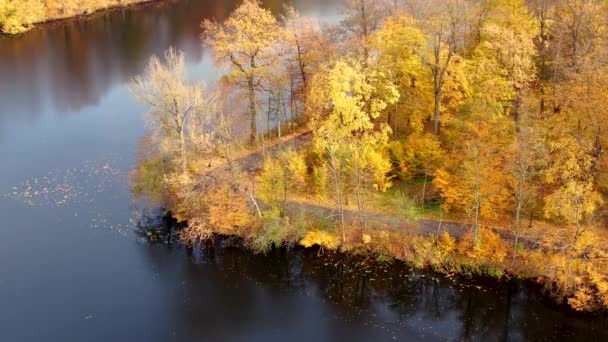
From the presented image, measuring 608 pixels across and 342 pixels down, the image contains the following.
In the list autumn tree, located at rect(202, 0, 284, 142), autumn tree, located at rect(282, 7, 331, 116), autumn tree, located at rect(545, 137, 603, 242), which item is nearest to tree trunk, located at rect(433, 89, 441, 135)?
autumn tree, located at rect(545, 137, 603, 242)

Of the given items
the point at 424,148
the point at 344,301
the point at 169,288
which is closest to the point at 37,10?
the point at 169,288

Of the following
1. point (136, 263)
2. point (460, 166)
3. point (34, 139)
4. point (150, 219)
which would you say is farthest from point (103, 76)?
point (460, 166)

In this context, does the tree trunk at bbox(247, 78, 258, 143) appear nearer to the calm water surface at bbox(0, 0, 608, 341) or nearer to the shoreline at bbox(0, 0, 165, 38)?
the calm water surface at bbox(0, 0, 608, 341)

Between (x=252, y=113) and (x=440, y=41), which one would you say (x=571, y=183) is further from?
(x=252, y=113)

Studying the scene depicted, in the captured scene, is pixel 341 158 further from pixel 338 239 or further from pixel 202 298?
pixel 202 298

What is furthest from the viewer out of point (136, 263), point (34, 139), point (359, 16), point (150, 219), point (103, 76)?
point (103, 76)
